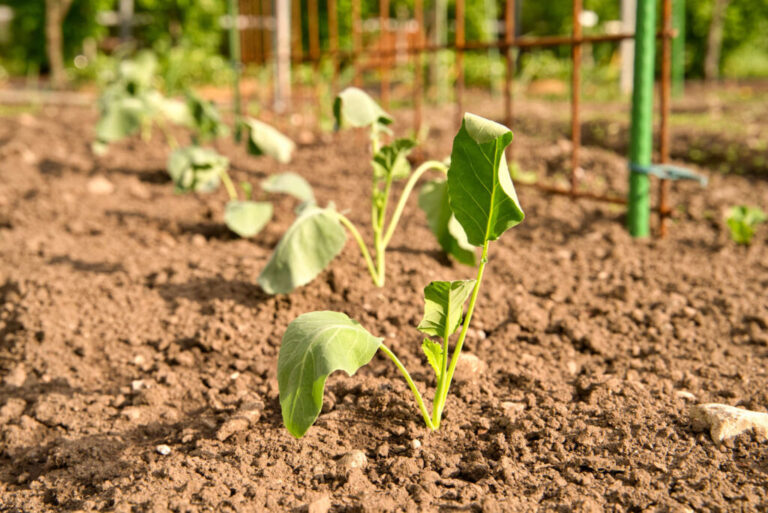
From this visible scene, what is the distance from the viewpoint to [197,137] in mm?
3570

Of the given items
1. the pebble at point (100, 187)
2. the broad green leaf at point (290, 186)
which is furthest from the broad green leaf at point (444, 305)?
the pebble at point (100, 187)

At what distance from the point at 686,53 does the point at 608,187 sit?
7851 millimetres

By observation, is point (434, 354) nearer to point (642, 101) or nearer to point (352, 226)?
point (352, 226)

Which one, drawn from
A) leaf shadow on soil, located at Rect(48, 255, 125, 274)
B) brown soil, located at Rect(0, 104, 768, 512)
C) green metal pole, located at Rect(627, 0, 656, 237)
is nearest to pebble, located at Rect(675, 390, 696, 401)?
brown soil, located at Rect(0, 104, 768, 512)

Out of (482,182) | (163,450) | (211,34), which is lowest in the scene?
(163,450)

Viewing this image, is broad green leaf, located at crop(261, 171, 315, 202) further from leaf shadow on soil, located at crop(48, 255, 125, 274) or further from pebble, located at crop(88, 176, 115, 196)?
pebble, located at crop(88, 176, 115, 196)

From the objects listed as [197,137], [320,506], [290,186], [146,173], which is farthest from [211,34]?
[320,506]

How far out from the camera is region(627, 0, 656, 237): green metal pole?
8.16ft

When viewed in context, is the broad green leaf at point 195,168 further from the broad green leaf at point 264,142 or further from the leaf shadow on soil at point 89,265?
the leaf shadow on soil at point 89,265

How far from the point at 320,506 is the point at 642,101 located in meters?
1.87

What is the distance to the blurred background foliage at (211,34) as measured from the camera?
32.4ft

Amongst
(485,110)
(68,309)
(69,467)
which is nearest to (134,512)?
(69,467)

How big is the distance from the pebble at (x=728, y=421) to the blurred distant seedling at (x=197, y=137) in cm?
136

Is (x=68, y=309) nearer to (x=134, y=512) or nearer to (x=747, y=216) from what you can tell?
(x=134, y=512)
